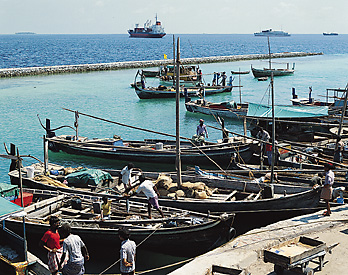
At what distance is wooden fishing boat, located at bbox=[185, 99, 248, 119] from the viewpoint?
3272 centimetres

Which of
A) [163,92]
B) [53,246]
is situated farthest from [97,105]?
[53,246]

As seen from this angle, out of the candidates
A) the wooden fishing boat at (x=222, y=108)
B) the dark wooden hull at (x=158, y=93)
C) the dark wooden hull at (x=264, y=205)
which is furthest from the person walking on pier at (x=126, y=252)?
the dark wooden hull at (x=158, y=93)

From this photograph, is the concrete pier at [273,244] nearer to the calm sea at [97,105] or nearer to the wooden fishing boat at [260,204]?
the wooden fishing boat at [260,204]

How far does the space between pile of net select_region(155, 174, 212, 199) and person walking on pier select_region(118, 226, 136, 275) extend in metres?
5.78

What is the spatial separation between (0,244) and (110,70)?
6772 centimetres

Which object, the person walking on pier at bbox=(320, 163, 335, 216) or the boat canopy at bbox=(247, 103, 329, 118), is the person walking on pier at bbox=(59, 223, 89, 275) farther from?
the boat canopy at bbox=(247, 103, 329, 118)

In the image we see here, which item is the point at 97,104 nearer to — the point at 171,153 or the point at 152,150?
the point at 152,150

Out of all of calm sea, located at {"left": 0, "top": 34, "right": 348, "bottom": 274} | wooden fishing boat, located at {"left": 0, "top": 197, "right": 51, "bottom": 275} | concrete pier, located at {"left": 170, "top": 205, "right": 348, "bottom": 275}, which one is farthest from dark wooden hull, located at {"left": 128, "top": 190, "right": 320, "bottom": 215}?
wooden fishing boat, located at {"left": 0, "top": 197, "right": 51, "bottom": 275}

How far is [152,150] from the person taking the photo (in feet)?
71.6

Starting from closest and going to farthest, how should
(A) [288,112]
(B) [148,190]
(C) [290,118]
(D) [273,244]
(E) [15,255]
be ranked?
(E) [15,255] → (D) [273,244] → (B) [148,190] → (C) [290,118] → (A) [288,112]

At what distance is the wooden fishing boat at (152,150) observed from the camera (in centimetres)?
2153

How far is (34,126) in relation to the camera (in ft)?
111

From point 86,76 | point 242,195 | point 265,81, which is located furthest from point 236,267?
point 86,76

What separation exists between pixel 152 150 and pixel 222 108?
13.3 metres
